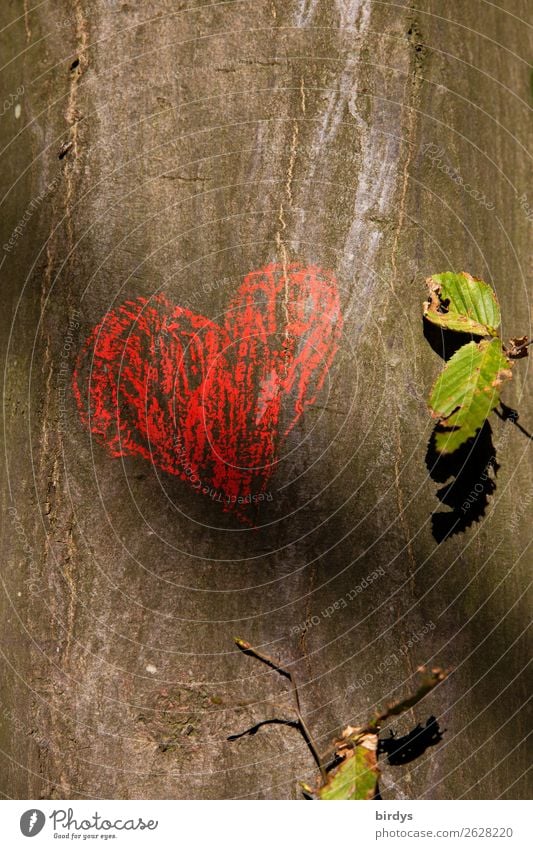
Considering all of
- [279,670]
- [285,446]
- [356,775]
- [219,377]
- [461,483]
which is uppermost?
[219,377]

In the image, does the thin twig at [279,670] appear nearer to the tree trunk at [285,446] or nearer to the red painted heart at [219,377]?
the tree trunk at [285,446]

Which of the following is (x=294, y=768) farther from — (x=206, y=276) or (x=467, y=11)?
(x=467, y=11)

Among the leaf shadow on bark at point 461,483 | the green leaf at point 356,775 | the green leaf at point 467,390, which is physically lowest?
the green leaf at point 356,775

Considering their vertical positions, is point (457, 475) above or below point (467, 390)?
below

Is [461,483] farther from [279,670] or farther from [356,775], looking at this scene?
[356,775]

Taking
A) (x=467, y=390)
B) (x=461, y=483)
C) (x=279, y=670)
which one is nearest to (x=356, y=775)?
(x=279, y=670)

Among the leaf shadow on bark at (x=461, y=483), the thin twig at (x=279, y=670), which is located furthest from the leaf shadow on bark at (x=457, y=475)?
the thin twig at (x=279, y=670)
